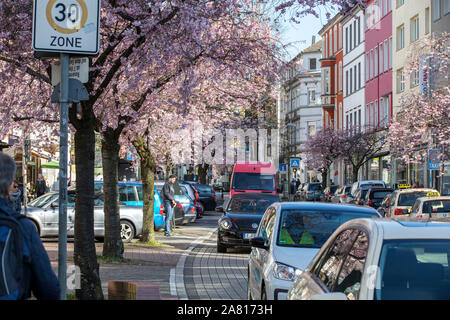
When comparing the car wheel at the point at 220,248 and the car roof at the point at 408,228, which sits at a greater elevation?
the car roof at the point at 408,228

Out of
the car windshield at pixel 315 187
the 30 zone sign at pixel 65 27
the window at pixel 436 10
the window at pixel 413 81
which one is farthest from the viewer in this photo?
the car windshield at pixel 315 187

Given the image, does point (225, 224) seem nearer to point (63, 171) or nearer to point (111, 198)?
point (111, 198)

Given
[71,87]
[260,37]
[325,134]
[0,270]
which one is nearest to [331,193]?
[325,134]

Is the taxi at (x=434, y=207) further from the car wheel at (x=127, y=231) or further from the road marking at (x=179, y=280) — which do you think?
the car wheel at (x=127, y=231)

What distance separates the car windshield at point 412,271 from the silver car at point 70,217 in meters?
18.0

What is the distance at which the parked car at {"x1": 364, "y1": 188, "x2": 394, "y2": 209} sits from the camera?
3378 cm

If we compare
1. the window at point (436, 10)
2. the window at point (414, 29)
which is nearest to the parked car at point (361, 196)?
the window at point (436, 10)

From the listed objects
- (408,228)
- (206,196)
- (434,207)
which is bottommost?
(206,196)

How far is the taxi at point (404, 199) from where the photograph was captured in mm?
25916

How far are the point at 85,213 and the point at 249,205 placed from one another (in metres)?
11.6

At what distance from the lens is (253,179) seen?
36281 millimetres

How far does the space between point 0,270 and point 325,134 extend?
6538cm

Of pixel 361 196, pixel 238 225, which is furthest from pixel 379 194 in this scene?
pixel 238 225

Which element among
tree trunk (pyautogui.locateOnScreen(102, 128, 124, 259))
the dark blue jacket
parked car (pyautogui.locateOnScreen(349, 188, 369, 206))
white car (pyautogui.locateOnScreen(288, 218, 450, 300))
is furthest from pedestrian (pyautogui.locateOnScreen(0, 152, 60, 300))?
parked car (pyautogui.locateOnScreen(349, 188, 369, 206))
